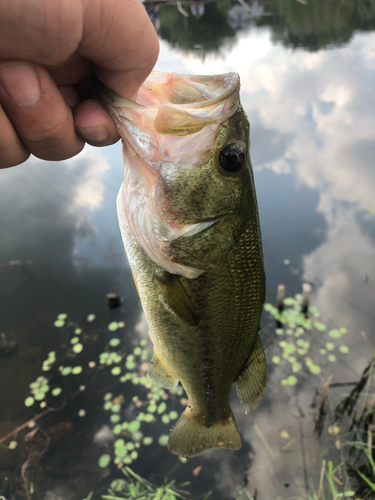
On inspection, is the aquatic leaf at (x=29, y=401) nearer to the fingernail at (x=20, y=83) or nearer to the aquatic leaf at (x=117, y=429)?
the aquatic leaf at (x=117, y=429)

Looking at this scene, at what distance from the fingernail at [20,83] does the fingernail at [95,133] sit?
0.21 meters

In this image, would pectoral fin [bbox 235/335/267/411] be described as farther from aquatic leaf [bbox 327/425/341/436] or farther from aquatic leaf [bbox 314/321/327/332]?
aquatic leaf [bbox 314/321/327/332]

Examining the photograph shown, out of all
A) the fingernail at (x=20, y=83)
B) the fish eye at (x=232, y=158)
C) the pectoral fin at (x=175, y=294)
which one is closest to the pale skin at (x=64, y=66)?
the fingernail at (x=20, y=83)

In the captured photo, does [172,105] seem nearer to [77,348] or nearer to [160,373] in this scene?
[160,373]

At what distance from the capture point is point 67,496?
323cm

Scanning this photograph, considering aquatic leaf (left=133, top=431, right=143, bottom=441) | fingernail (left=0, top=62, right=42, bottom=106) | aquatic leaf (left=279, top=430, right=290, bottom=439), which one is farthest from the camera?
aquatic leaf (left=133, top=431, right=143, bottom=441)

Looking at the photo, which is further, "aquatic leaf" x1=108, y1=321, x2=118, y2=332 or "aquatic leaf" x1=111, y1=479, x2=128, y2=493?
"aquatic leaf" x1=108, y1=321, x2=118, y2=332

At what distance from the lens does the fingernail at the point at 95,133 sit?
1.13 m

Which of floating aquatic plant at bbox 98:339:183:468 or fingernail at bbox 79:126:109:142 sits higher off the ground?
fingernail at bbox 79:126:109:142

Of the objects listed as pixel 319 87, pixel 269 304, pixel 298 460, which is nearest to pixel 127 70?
pixel 298 460

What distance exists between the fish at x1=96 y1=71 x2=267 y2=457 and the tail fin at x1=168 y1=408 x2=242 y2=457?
1.00 ft

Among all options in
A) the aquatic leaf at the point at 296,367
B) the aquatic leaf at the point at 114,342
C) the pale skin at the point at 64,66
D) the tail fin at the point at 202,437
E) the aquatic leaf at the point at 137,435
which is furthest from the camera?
the aquatic leaf at the point at 114,342

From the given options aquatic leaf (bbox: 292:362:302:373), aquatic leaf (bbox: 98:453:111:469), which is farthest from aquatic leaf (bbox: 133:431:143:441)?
aquatic leaf (bbox: 292:362:302:373)

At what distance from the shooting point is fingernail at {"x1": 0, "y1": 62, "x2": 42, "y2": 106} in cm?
85
